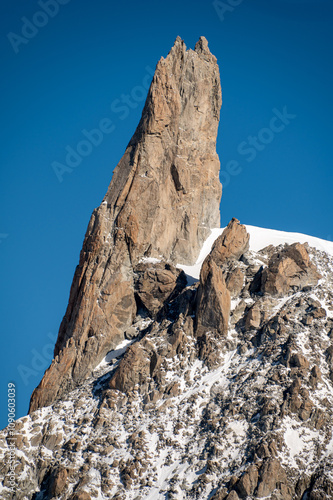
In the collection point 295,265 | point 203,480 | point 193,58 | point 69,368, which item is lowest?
point 203,480

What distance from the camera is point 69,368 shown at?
314 ft

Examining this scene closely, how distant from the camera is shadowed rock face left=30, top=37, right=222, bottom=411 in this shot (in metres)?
98.2

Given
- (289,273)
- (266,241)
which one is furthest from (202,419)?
(266,241)

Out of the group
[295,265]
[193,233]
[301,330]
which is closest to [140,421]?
[301,330]

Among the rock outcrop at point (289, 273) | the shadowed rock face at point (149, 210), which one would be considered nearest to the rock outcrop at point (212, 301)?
the rock outcrop at point (289, 273)

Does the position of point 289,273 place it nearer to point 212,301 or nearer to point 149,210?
point 212,301

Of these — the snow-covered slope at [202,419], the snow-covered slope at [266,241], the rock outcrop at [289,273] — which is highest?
the snow-covered slope at [266,241]

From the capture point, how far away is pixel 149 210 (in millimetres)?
106500

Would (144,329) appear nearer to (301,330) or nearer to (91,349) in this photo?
(91,349)

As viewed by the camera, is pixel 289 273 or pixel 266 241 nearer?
pixel 289 273

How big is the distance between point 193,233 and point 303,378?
35.2 meters

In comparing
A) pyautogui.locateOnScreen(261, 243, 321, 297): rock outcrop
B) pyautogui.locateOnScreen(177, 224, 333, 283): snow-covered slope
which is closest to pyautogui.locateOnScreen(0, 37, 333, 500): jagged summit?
pyautogui.locateOnScreen(261, 243, 321, 297): rock outcrop

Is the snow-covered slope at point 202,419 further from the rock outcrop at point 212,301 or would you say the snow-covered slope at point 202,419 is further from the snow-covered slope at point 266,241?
the snow-covered slope at point 266,241

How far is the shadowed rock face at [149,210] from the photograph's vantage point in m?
98.2
